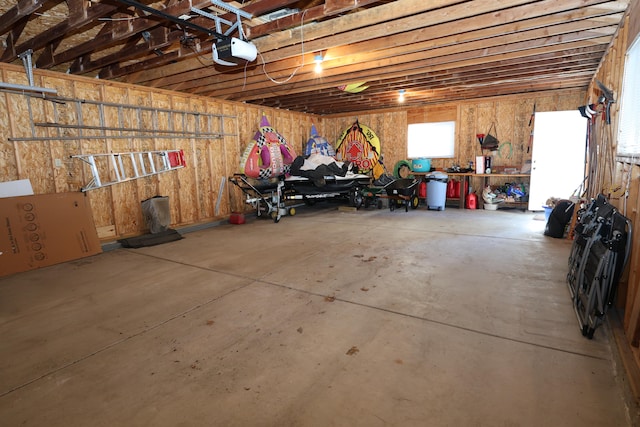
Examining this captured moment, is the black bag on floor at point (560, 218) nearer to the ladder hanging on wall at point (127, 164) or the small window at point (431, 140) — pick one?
the small window at point (431, 140)

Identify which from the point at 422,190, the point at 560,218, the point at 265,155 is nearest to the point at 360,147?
the point at 422,190

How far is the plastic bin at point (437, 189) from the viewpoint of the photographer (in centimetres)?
775

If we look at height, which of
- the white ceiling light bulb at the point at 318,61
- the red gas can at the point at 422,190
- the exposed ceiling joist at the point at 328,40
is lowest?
the red gas can at the point at 422,190

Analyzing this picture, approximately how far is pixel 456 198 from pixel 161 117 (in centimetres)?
672

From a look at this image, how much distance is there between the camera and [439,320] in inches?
101

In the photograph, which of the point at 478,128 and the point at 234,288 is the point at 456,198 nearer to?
the point at 478,128

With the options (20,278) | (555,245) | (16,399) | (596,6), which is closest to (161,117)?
(20,278)

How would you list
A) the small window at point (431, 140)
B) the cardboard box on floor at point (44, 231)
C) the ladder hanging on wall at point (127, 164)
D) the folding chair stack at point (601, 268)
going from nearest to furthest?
the folding chair stack at point (601, 268)
the cardboard box on floor at point (44, 231)
the ladder hanging on wall at point (127, 164)
the small window at point (431, 140)

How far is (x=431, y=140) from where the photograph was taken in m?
8.96

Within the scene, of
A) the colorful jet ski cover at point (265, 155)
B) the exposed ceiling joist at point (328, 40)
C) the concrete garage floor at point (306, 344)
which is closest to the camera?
the concrete garage floor at point (306, 344)

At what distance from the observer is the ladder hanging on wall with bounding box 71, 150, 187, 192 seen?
4949 mm

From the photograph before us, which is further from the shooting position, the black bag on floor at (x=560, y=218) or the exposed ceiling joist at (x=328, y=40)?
the black bag on floor at (x=560, y=218)

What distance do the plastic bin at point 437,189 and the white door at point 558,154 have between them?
1.73m

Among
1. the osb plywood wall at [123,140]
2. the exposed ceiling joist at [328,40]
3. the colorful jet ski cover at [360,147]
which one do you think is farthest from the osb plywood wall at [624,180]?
the osb plywood wall at [123,140]
